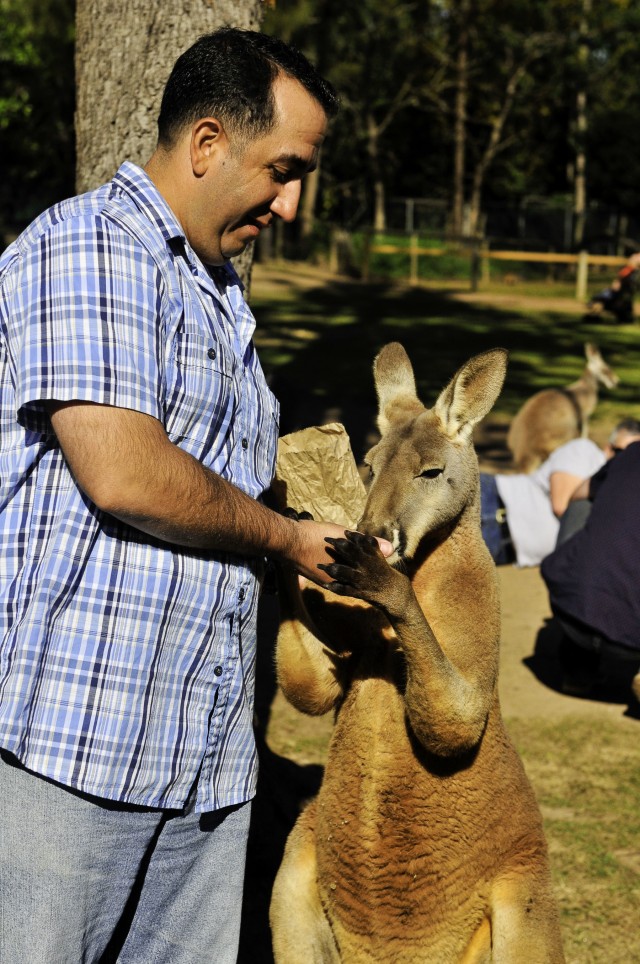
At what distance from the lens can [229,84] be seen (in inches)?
87.2

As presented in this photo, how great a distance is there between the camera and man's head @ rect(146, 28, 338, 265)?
222 centimetres

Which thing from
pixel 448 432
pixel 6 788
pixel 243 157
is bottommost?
pixel 6 788

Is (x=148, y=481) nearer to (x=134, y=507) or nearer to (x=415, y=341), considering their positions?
(x=134, y=507)

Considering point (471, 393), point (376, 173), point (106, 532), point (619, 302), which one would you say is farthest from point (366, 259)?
point (106, 532)

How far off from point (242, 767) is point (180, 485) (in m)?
0.73

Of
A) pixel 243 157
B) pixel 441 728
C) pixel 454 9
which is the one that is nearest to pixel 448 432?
pixel 441 728

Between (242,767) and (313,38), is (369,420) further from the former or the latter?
(313,38)

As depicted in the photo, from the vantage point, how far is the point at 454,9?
3828 cm

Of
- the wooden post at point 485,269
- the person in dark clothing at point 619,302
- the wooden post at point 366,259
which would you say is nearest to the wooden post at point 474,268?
the wooden post at point 485,269

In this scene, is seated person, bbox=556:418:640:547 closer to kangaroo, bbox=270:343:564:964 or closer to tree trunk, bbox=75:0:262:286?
tree trunk, bbox=75:0:262:286

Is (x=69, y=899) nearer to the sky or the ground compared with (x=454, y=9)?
nearer to the ground

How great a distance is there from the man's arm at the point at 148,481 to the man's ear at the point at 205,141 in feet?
1.89

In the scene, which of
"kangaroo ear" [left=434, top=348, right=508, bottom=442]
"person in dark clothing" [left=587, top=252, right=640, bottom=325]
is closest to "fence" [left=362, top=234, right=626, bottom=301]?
"person in dark clothing" [left=587, top=252, right=640, bottom=325]

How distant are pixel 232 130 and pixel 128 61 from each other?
215 cm
